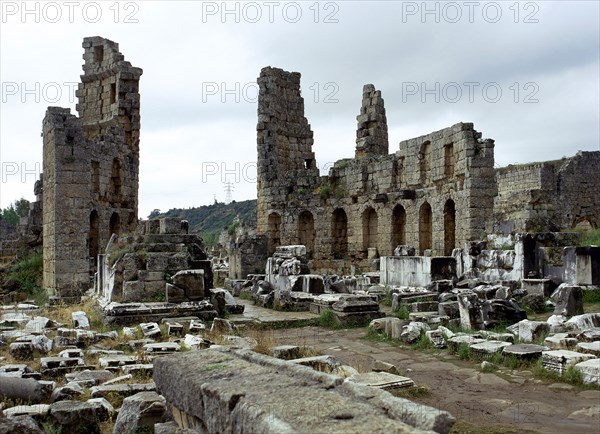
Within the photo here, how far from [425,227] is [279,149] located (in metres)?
8.89

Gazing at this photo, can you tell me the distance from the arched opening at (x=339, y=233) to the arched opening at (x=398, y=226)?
2681 mm

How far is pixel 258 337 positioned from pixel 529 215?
28.6 feet

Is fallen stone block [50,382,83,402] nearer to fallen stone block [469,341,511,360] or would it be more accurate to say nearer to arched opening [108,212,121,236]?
fallen stone block [469,341,511,360]

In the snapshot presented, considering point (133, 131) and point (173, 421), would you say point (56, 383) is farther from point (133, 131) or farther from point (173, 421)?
point (133, 131)

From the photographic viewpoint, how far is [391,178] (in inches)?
848

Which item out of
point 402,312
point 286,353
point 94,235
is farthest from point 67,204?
Result: point 286,353

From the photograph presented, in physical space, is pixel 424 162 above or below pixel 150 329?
above

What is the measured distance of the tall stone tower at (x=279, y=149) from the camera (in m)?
25.0

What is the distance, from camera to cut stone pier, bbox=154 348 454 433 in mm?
3316

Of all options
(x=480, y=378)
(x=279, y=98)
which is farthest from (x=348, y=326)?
(x=279, y=98)

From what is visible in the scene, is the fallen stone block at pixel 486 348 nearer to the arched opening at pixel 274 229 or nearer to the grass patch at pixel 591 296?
the grass patch at pixel 591 296

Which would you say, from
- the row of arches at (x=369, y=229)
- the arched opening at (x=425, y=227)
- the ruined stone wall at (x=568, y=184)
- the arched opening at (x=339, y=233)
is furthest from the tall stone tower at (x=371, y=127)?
the arched opening at (x=425, y=227)

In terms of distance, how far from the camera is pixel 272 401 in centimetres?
367

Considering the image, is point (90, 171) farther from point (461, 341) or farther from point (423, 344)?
point (461, 341)
